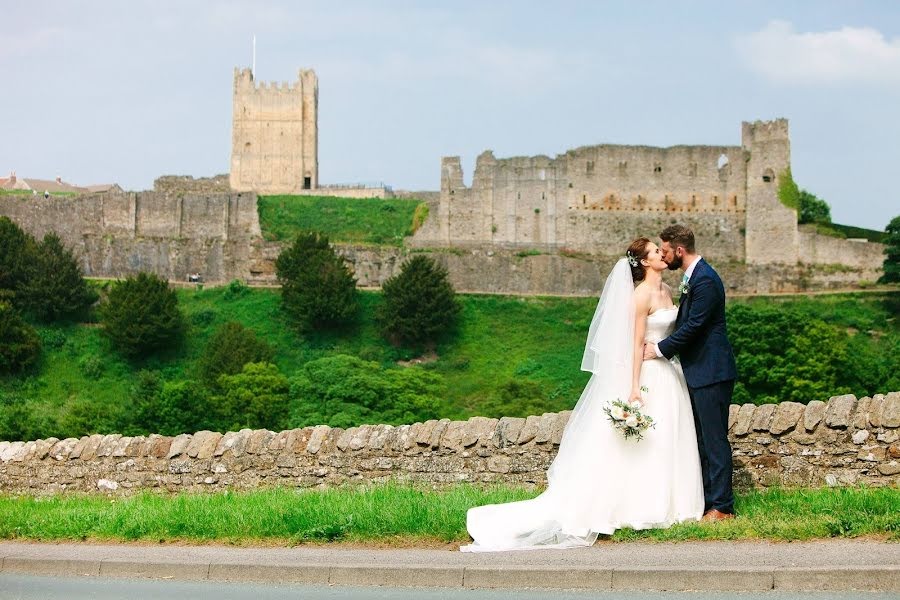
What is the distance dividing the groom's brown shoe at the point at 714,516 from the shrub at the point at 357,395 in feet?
→ 99.7

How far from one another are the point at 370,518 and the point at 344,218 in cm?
→ 5972

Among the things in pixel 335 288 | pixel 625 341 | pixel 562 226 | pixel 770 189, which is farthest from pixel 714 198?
pixel 625 341

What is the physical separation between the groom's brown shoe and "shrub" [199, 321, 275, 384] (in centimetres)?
3726

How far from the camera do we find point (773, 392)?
143ft

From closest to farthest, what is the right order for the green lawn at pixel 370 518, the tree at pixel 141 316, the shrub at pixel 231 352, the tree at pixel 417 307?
the green lawn at pixel 370 518, the shrub at pixel 231 352, the tree at pixel 141 316, the tree at pixel 417 307

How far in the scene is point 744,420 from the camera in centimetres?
1144

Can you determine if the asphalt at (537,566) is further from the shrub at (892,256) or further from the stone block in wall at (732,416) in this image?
the shrub at (892,256)

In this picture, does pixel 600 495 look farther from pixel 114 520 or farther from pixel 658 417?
pixel 114 520

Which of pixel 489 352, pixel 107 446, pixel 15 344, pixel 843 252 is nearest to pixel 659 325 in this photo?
pixel 107 446

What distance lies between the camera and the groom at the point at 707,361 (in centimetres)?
1020

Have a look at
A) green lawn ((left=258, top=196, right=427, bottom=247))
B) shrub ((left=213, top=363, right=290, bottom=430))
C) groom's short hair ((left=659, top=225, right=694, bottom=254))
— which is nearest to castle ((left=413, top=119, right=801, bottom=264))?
green lawn ((left=258, top=196, right=427, bottom=247))

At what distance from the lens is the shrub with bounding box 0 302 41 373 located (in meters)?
48.8

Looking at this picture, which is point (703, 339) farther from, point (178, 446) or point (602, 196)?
point (602, 196)

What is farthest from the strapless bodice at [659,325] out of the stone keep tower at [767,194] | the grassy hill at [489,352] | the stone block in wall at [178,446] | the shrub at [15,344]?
the stone keep tower at [767,194]
